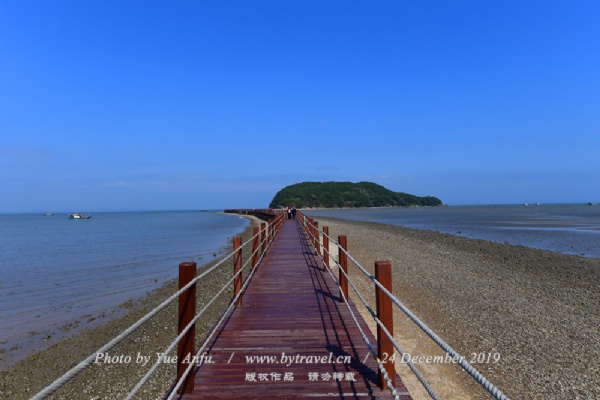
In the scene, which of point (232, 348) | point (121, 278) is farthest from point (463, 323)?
point (121, 278)

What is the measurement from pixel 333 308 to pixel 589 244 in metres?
26.8

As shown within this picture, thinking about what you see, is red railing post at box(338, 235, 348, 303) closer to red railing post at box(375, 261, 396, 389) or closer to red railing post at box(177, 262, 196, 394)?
red railing post at box(375, 261, 396, 389)

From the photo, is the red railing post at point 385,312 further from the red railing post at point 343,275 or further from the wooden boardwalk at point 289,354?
the red railing post at point 343,275

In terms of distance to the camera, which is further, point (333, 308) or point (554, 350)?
point (554, 350)

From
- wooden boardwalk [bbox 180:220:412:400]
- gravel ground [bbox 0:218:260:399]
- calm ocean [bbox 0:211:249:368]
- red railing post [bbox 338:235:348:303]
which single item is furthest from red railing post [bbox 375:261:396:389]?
calm ocean [bbox 0:211:249:368]

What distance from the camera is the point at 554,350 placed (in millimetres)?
6527

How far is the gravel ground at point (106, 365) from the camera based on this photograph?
218 inches

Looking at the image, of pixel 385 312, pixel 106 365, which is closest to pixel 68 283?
pixel 106 365

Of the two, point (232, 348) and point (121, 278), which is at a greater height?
point (232, 348)

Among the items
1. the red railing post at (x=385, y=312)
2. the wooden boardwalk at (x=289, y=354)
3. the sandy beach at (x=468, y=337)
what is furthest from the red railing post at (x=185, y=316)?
the sandy beach at (x=468, y=337)

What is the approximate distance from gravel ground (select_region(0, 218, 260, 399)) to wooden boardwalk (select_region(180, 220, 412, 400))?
61.4 inches

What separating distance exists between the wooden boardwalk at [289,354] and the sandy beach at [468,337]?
1.60 m

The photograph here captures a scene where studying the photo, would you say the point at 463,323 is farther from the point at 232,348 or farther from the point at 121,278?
the point at 121,278

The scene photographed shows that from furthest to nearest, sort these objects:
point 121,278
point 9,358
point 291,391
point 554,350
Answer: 1. point 121,278
2. point 9,358
3. point 554,350
4. point 291,391
